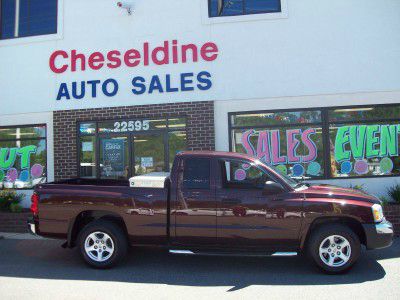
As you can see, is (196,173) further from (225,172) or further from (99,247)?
(99,247)

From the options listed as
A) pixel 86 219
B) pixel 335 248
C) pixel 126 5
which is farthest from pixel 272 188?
pixel 126 5

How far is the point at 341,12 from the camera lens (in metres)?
10.4

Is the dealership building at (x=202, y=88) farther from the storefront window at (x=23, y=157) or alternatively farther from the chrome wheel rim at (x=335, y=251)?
the chrome wheel rim at (x=335, y=251)

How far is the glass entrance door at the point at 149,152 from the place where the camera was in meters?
10.8

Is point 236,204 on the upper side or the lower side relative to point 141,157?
lower

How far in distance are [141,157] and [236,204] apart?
5152mm

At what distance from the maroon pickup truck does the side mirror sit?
1 centimetres

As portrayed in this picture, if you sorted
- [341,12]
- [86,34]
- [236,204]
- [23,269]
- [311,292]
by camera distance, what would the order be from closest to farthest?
[311,292], [236,204], [23,269], [341,12], [86,34]

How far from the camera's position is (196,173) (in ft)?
21.1

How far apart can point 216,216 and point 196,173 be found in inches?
28.2

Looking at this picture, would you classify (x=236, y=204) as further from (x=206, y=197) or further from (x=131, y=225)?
(x=131, y=225)

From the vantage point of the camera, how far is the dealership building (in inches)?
404

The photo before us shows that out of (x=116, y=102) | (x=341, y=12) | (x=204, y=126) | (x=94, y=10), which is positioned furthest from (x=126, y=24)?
(x=341, y=12)

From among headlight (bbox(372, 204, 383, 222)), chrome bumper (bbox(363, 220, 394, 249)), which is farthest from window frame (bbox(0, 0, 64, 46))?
chrome bumper (bbox(363, 220, 394, 249))
